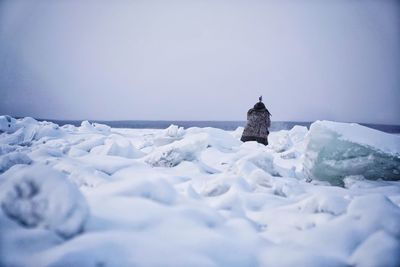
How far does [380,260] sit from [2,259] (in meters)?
1.85

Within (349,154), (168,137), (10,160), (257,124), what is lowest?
(10,160)

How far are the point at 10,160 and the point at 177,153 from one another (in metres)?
1.97

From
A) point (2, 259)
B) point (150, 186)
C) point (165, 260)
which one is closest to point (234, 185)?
point (150, 186)

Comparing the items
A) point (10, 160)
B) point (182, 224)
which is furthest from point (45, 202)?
point (10, 160)

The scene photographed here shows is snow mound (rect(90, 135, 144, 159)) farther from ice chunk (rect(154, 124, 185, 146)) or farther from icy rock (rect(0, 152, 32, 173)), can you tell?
ice chunk (rect(154, 124, 185, 146))

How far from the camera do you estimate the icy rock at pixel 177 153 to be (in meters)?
3.40

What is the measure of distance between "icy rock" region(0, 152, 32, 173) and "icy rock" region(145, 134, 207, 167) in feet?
4.80

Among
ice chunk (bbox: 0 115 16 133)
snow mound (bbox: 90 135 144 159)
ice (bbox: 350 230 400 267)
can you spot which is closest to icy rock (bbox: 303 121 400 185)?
ice (bbox: 350 230 400 267)

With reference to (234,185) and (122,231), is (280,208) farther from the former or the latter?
(122,231)

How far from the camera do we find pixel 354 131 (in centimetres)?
312

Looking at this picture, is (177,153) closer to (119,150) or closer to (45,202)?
(119,150)

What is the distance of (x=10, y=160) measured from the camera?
2750 mm

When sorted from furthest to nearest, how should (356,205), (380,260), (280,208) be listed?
(280,208)
(356,205)
(380,260)

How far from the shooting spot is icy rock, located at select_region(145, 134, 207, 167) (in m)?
3.40
